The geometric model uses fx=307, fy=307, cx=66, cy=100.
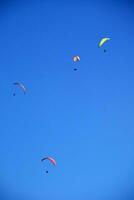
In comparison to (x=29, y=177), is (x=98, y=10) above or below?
above

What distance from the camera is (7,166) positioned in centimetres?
347

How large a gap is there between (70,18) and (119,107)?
3.73 ft

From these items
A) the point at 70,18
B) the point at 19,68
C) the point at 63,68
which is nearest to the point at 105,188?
the point at 63,68

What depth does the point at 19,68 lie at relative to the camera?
350 cm

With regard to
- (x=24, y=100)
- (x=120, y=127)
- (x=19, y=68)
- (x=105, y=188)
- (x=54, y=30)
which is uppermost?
(x=54, y=30)

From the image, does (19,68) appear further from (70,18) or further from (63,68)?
(70,18)

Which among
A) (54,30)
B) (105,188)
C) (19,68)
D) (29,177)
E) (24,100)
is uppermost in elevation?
(54,30)

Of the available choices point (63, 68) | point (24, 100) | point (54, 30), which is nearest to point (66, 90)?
point (63, 68)

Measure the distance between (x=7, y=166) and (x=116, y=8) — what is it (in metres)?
2.16

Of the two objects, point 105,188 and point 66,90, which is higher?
point 66,90

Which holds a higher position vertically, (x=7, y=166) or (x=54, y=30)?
(x=54, y=30)

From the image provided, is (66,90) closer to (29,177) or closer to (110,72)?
(110,72)

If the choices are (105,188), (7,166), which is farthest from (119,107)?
(7,166)

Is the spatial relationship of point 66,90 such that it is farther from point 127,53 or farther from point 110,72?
point 127,53
